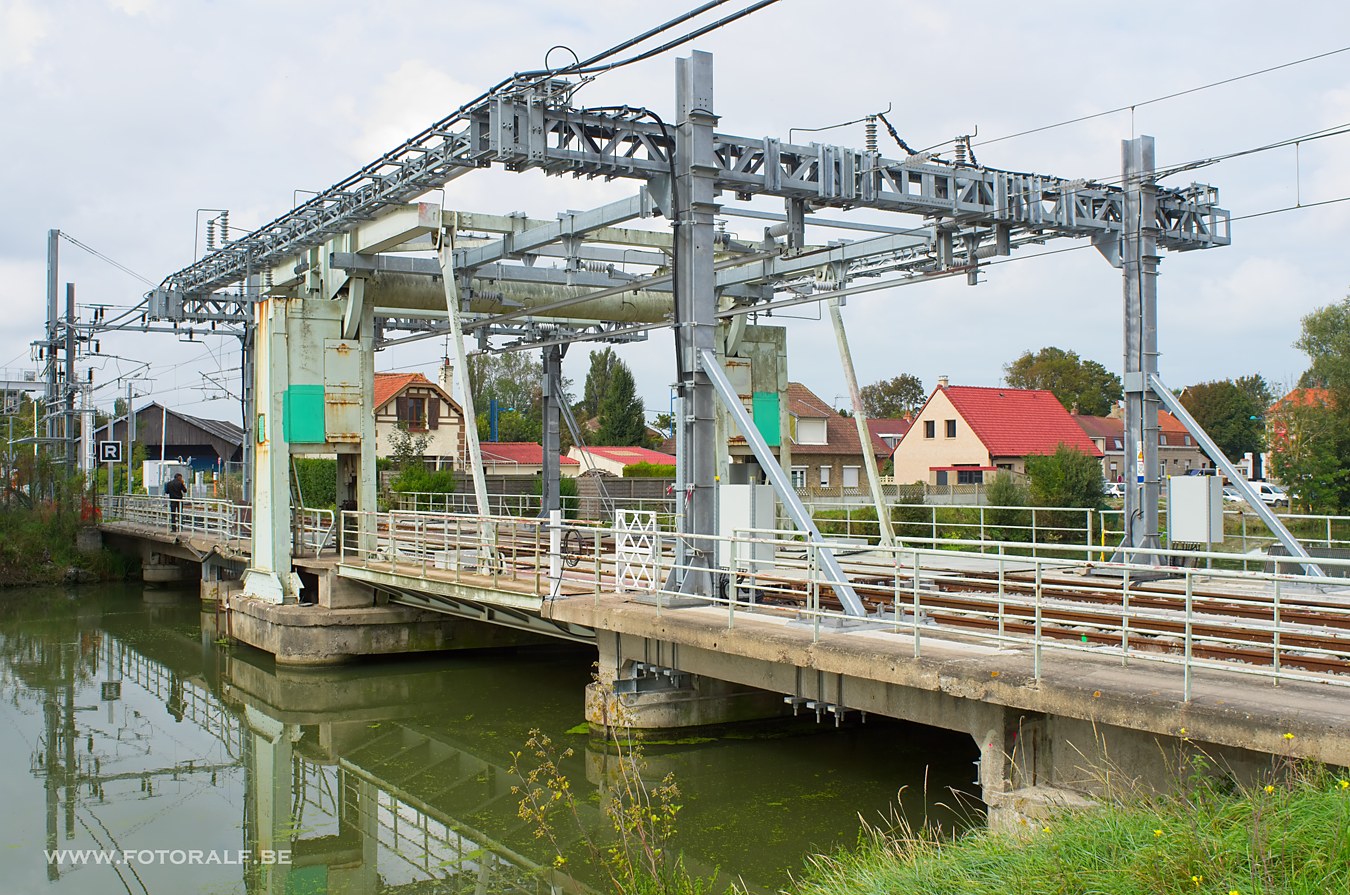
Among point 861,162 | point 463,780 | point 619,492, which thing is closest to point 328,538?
point 463,780

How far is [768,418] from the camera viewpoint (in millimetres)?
22203

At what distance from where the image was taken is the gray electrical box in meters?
15.5

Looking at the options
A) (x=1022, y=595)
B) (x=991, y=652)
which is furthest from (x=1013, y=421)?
(x=991, y=652)

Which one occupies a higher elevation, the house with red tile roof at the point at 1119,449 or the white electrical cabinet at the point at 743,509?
the house with red tile roof at the point at 1119,449

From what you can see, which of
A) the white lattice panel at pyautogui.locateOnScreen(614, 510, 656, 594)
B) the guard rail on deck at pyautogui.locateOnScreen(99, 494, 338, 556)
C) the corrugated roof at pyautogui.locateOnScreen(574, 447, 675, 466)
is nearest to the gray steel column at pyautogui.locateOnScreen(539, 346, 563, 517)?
the guard rail on deck at pyautogui.locateOnScreen(99, 494, 338, 556)

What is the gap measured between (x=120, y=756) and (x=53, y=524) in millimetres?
24761

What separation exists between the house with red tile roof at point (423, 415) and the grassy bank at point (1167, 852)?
173 feet

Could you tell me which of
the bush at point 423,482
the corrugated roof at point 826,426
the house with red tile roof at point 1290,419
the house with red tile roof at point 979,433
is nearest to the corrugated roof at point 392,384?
the bush at point 423,482

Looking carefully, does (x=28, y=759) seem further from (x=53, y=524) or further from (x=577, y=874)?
(x=53, y=524)

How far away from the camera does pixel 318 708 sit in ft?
61.6

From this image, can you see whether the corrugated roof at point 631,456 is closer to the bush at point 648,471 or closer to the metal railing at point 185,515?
the bush at point 648,471

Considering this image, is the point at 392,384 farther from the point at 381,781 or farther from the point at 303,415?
the point at 381,781

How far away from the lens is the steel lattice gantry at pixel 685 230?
543 inches

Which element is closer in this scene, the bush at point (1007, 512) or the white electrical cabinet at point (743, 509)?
the white electrical cabinet at point (743, 509)
